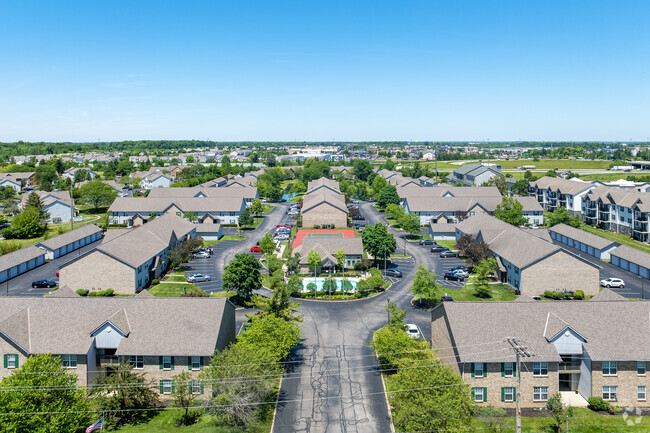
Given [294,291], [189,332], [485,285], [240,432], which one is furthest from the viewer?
[485,285]

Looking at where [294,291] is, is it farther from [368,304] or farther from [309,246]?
[309,246]

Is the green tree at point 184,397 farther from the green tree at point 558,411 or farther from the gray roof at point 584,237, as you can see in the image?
the gray roof at point 584,237

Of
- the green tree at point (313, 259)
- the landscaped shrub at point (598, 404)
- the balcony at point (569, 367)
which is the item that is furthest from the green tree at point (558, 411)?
the green tree at point (313, 259)

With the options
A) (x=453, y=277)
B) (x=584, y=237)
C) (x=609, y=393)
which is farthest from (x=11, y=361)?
(x=584, y=237)

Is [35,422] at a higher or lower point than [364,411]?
higher

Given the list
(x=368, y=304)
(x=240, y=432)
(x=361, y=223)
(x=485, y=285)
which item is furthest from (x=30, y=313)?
(x=361, y=223)

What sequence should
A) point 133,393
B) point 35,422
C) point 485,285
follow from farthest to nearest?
point 485,285
point 133,393
point 35,422

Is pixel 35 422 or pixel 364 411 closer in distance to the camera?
pixel 35 422

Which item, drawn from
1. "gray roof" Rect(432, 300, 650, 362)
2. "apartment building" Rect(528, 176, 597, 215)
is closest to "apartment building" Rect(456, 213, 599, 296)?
"gray roof" Rect(432, 300, 650, 362)
